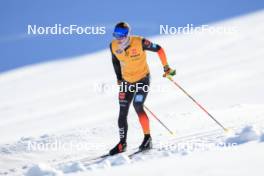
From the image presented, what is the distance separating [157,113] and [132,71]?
286 inches

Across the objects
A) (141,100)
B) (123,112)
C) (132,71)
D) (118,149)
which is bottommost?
(118,149)

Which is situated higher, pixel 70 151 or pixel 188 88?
pixel 188 88

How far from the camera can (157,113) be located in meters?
16.1

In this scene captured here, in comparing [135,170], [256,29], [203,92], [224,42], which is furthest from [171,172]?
[256,29]

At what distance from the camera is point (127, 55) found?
29.1ft

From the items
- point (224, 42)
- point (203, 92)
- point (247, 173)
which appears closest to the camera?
point (247, 173)

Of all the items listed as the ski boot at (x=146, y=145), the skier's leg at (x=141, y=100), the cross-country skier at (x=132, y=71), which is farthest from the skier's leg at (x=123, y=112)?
→ the ski boot at (x=146, y=145)

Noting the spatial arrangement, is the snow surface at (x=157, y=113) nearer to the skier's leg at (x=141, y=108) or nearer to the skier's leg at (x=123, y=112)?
the skier's leg at (x=123, y=112)

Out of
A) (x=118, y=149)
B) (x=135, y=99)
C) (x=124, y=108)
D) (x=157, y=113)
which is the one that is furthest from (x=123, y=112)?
(x=157, y=113)

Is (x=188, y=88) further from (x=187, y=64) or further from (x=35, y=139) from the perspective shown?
(x=35, y=139)

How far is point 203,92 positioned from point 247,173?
69.2ft

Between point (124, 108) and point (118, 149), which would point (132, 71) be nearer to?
point (124, 108)

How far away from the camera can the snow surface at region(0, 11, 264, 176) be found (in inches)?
240

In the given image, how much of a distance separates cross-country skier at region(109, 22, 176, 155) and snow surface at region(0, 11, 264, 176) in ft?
1.23
